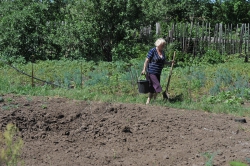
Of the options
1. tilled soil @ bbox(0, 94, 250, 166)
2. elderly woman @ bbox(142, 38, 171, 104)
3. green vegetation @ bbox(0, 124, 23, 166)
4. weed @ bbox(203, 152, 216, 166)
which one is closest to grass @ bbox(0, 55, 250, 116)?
elderly woman @ bbox(142, 38, 171, 104)

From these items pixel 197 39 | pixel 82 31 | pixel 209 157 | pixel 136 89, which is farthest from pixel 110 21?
pixel 209 157

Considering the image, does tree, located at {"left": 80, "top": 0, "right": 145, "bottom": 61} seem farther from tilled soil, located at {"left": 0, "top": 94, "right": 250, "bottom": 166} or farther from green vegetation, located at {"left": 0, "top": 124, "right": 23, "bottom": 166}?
green vegetation, located at {"left": 0, "top": 124, "right": 23, "bottom": 166}

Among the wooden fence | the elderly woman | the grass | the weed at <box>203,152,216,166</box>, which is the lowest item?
the weed at <box>203,152,216,166</box>

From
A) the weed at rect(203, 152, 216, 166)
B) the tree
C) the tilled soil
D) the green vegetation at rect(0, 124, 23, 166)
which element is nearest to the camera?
the green vegetation at rect(0, 124, 23, 166)

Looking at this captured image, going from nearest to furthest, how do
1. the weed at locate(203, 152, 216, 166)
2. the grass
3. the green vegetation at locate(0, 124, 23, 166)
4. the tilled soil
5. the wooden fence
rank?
the green vegetation at locate(0, 124, 23, 166) → the weed at locate(203, 152, 216, 166) → the tilled soil → the grass → the wooden fence

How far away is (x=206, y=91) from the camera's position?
32.0ft

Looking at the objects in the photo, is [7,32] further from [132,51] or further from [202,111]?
[202,111]

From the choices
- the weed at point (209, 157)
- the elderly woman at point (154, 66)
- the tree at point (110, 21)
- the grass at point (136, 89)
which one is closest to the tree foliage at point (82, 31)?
Answer: the tree at point (110, 21)

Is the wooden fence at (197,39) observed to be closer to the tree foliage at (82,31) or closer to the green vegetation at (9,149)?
the tree foliage at (82,31)

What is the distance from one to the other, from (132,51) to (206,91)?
18.4 ft

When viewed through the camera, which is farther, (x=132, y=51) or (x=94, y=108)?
(x=132, y=51)

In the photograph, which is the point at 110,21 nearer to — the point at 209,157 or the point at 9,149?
the point at 209,157

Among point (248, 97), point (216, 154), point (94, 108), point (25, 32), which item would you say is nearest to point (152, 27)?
point (25, 32)

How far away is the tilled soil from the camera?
522 cm
